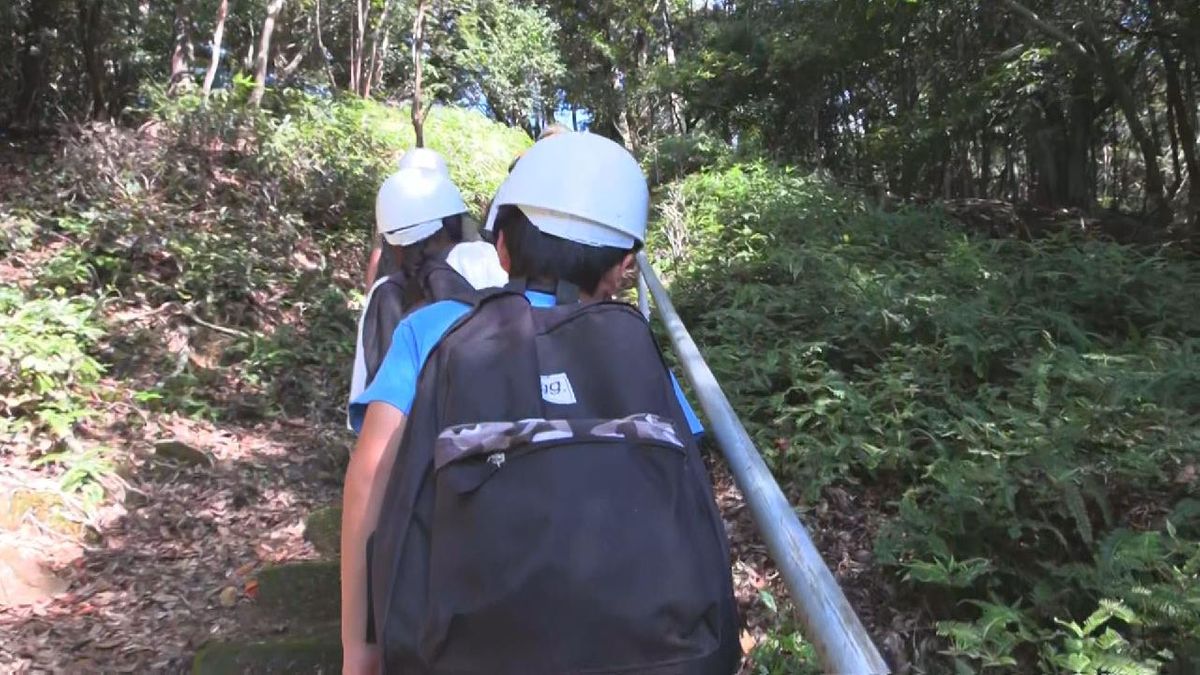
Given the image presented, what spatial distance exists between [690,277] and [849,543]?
3663mm

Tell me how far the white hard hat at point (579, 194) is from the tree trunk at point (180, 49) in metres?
10.8

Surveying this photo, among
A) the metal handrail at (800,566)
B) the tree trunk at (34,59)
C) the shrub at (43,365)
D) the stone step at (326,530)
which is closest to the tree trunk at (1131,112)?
the stone step at (326,530)

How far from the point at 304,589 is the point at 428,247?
1.66 metres

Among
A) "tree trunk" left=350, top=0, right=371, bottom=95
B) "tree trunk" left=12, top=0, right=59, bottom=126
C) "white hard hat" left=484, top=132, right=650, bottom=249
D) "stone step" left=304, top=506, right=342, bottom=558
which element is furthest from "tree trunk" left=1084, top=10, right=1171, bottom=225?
"tree trunk" left=350, top=0, right=371, bottom=95

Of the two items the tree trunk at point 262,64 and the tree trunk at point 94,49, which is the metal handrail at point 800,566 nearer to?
the tree trunk at point 94,49

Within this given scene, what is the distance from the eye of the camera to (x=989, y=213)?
30.7ft

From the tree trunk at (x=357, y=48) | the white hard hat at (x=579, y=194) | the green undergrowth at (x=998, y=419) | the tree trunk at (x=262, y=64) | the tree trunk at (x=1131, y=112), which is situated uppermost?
the tree trunk at (x=357, y=48)

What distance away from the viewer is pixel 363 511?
1.39 meters

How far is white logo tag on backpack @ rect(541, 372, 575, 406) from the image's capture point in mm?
1200

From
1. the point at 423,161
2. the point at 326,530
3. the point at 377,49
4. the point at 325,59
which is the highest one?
the point at 377,49

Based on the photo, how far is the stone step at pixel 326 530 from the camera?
4.01 metres

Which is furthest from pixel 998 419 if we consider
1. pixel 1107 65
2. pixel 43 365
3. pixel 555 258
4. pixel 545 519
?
pixel 1107 65

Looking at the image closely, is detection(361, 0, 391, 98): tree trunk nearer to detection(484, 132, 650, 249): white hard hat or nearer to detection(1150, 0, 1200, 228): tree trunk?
detection(1150, 0, 1200, 228): tree trunk

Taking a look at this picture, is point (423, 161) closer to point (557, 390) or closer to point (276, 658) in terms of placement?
point (276, 658)
